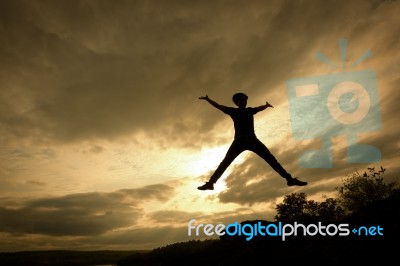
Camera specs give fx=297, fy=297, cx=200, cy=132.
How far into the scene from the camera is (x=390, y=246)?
6027 mm

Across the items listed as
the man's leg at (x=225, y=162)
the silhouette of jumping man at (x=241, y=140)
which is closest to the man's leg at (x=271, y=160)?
the silhouette of jumping man at (x=241, y=140)

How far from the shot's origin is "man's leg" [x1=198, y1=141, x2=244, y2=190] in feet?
26.6

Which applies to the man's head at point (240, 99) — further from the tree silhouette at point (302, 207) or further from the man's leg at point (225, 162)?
the tree silhouette at point (302, 207)

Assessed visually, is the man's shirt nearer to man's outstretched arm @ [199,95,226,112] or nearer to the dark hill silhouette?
man's outstretched arm @ [199,95,226,112]

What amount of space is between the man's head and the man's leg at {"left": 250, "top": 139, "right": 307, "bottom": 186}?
1.11 m

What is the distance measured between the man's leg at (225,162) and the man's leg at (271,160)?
39 centimetres

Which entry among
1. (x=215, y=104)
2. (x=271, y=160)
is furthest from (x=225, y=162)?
(x=215, y=104)

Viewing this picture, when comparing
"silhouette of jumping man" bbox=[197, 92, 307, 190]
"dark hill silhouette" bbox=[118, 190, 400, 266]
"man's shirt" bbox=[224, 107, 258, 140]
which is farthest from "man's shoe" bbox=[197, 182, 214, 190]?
"dark hill silhouette" bbox=[118, 190, 400, 266]

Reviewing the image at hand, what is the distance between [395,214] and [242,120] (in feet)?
14.1

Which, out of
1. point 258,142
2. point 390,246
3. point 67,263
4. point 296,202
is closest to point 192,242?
point 258,142

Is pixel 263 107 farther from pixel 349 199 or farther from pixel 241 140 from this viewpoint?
pixel 349 199

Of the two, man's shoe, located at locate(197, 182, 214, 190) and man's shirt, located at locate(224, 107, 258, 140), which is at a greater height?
man's shirt, located at locate(224, 107, 258, 140)

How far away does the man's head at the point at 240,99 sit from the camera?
8.47 meters

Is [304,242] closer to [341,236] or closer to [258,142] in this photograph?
[341,236]
